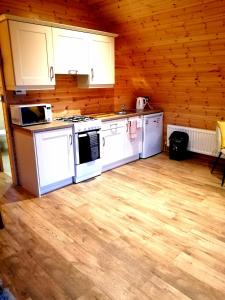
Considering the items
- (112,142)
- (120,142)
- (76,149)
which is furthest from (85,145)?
(120,142)

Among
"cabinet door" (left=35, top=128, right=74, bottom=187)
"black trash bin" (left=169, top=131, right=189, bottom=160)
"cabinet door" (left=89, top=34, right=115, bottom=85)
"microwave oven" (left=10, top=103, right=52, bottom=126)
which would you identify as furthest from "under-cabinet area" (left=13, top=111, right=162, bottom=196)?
"black trash bin" (left=169, top=131, right=189, bottom=160)

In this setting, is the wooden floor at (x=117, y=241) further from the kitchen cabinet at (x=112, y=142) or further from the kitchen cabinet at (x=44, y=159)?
the kitchen cabinet at (x=112, y=142)

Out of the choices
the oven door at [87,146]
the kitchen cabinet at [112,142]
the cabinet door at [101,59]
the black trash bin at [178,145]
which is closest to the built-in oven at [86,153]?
the oven door at [87,146]

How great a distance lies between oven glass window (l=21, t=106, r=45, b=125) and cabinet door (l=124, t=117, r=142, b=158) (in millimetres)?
1454

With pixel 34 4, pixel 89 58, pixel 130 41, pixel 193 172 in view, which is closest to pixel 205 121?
pixel 193 172

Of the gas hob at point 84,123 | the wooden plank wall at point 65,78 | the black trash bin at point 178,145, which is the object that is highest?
the wooden plank wall at point 65,78

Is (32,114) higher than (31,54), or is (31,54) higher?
(31,54)

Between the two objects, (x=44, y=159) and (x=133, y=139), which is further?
(x=133, y=139)

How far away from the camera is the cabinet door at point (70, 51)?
10.5 ft

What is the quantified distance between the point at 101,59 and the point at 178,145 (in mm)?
1974

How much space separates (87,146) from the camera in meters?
3.45

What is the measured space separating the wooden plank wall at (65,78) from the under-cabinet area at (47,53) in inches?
9.4

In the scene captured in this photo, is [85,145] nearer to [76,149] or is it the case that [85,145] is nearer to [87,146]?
[87,146]

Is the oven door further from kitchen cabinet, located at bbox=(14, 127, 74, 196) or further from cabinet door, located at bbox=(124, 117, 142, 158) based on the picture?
cabinet door, located at bbox=(124, 117, 142, 158)
